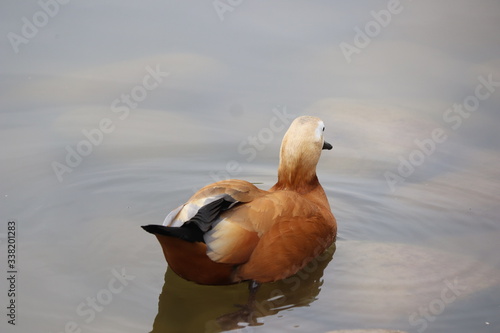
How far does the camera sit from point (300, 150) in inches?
254

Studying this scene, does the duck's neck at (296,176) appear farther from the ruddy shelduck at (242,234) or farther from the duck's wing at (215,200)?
the duck's wing at (215,200)

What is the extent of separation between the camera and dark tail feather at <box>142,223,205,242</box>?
476 cm

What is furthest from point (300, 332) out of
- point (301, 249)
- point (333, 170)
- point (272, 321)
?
point (333, 170)

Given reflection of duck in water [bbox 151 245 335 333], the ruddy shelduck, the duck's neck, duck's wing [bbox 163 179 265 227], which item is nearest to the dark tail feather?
the ruddy shelduck

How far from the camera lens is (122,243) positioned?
20.1 feet

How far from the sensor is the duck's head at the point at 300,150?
6.44m

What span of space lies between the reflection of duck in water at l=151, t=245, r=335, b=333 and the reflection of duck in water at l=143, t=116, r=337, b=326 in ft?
0.35

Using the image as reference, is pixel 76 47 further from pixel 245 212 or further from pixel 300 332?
pixel 300 332

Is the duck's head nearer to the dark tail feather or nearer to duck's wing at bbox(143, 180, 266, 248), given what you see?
duck's wing at bbox(143, 180, 266, 248)

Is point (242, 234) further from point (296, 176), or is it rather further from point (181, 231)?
point (296, 176)

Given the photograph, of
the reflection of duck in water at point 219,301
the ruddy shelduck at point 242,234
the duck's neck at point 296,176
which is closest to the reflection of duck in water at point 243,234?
the ruddy shelduck at point 242,234

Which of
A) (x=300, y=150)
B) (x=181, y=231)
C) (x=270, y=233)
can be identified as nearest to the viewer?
(x=181, y=231)

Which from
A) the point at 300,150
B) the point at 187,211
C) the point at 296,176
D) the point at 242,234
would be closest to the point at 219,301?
the point at 242,234

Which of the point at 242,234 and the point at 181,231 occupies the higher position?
the point at 181,231
